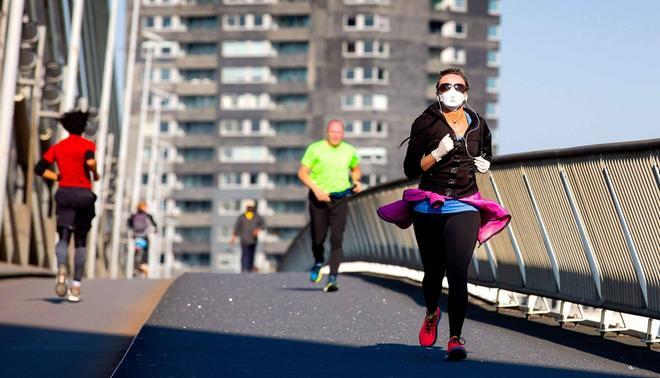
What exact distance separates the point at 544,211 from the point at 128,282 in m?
9.23

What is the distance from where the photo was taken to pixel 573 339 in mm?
12133

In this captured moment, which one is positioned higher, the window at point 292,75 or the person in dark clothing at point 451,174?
the person in dark clothing at point 451,174

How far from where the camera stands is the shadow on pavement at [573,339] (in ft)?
34.6

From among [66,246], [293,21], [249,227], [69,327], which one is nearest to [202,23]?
[293,21]

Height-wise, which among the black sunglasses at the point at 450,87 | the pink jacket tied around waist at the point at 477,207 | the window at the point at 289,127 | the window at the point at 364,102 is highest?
the black sunglasses at the point at 450,87

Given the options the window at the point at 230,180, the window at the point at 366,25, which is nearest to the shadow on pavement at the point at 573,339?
the window at the point at 366,25

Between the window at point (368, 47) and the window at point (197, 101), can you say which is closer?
the window at point (368, 47)

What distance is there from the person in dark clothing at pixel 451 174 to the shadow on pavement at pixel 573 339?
123 centimetres

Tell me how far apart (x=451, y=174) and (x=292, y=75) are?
129256 mm

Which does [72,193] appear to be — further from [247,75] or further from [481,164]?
[247,75]

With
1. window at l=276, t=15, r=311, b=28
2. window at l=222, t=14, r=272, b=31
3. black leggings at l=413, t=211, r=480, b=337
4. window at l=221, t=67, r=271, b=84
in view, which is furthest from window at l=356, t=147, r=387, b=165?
black leggings at l=413, t=211, r=480, b=337

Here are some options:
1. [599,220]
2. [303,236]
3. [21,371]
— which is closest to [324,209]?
[599,220]

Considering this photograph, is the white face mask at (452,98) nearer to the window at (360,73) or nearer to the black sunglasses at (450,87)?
the black sunglasses at (450,87)

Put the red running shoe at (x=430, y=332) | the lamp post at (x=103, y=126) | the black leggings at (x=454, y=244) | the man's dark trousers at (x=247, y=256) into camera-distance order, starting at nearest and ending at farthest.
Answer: the black leggings at (x=454, y=244) → the red running shoe at (x=430, y=332) → the man's dark trousers at (x=247, y=256) → the lamp post at (x=103, y=126)
